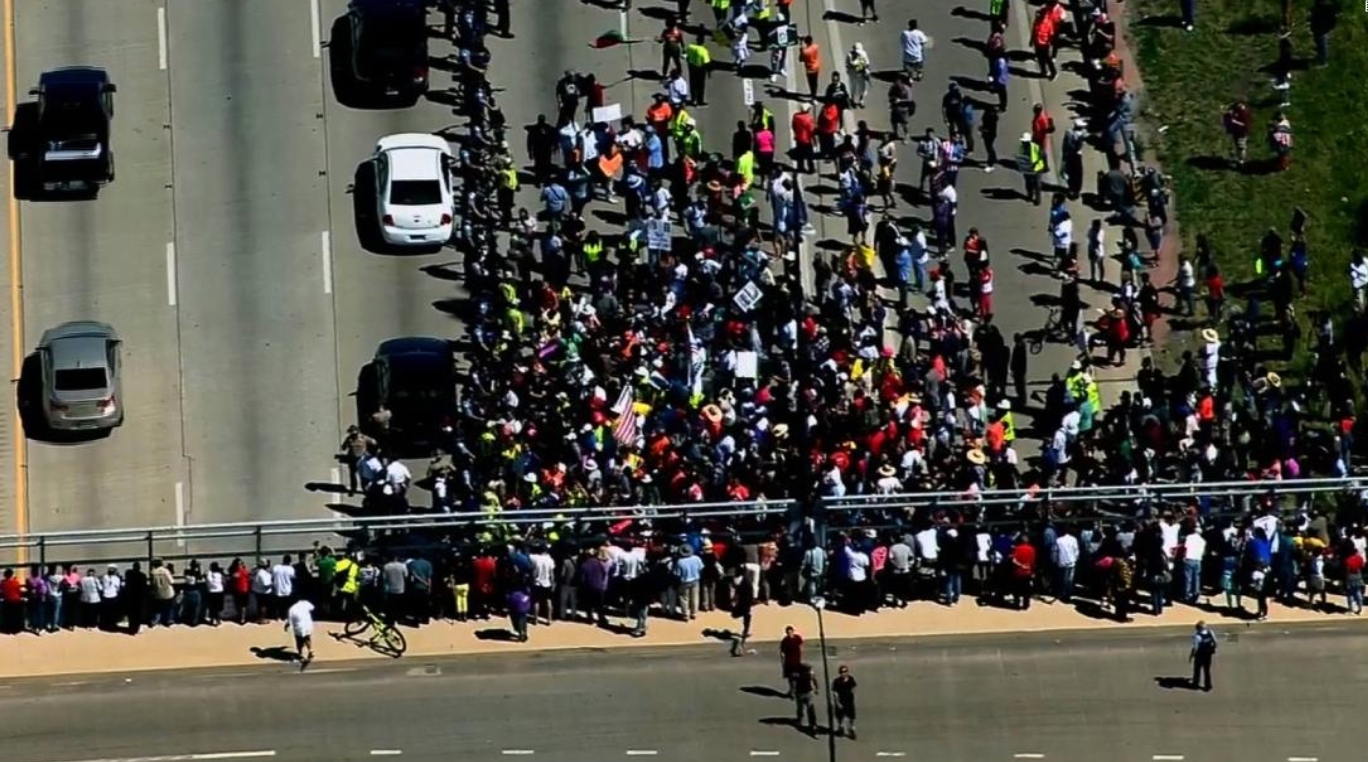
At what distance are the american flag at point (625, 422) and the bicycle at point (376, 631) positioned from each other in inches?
212

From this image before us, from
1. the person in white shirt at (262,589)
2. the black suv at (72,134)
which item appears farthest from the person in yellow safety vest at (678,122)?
the person in white shirt at (262,589)

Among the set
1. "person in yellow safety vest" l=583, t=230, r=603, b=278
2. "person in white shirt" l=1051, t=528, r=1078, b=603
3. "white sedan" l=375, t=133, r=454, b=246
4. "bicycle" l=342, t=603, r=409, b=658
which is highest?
"white sedan" l=375, t=133, r=454, b=246

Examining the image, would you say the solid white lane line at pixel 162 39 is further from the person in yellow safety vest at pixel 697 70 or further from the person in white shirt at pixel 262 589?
the person in white shirt at pixel 262 589

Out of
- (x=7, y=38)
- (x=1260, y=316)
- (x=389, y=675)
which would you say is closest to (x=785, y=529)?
(x=389, y=675)

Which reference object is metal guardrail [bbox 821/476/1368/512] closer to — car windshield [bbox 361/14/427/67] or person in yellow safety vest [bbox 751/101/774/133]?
person in yellow safety vest [bbox 751/101/774/133]

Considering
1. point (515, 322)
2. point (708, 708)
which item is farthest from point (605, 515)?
point (515, 322)

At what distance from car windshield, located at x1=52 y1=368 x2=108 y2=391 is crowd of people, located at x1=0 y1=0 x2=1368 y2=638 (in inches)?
145

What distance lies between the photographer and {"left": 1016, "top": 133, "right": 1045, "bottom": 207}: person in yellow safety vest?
62219 millimetres

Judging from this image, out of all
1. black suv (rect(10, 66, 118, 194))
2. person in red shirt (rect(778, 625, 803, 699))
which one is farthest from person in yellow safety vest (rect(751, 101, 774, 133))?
black suv (rect(10, 66, 118, 194))

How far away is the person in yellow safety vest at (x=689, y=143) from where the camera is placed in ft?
202

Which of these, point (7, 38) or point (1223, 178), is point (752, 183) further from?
point (7, 38)

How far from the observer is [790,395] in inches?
2288

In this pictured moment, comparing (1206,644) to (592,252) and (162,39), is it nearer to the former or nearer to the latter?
(592,252)

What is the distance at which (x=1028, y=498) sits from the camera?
56.1m
